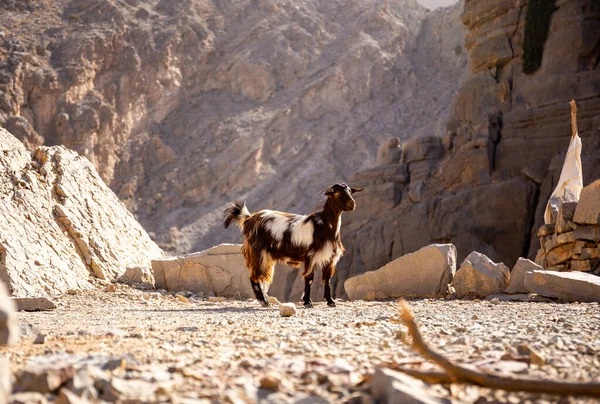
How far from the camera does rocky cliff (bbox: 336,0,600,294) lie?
94.0 ft

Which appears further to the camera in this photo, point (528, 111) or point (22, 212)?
point (528, 111)

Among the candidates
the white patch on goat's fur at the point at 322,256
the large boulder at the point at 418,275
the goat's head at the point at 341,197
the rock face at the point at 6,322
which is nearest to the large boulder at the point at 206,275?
the large boulder at the point at 418,275

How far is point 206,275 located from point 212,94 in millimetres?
42544

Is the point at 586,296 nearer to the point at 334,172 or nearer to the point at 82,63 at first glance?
the point at 334,172

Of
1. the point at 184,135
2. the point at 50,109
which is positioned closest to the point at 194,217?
the point at 184,135

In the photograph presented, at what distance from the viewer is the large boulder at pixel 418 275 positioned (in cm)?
Result: 1298

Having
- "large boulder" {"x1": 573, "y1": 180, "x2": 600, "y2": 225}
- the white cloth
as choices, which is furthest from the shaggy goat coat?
the white cloth

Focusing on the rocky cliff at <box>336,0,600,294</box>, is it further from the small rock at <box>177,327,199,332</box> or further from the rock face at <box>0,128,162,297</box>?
the small rock at <box>177,327,199,332</box>

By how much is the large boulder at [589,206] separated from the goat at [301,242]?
672 centimetres

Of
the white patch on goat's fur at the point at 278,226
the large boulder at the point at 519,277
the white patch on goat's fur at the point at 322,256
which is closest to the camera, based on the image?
the white patch on goat's fur at the point at 322,256

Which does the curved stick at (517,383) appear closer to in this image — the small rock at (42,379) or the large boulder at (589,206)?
the small rock at (42,379)

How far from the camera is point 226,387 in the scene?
3.08 metres

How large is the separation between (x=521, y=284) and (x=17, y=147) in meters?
9.65

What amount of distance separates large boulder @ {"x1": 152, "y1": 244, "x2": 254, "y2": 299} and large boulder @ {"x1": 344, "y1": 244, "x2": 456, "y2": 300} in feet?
8.76
